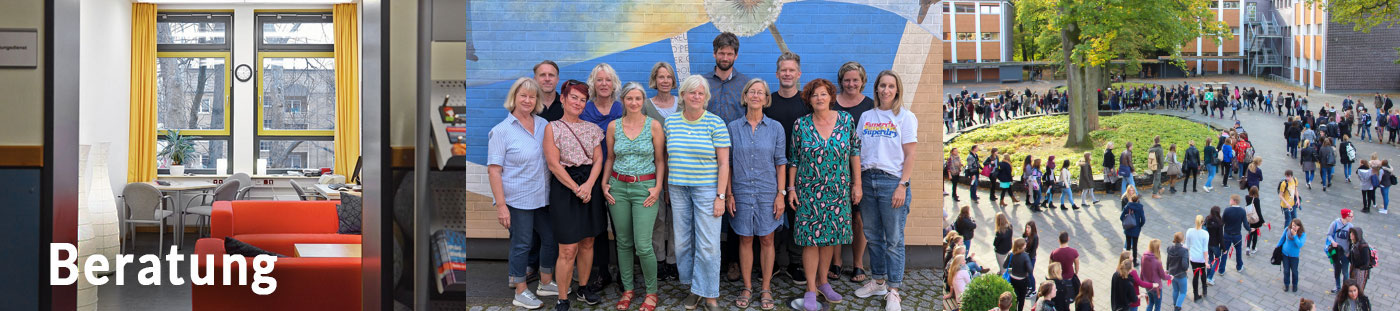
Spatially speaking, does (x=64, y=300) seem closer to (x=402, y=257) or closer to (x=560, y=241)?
(x=402, y=257)

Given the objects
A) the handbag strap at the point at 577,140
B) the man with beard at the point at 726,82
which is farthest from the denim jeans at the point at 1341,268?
the handbag strap at the point at 577,140

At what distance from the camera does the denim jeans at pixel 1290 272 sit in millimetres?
4480

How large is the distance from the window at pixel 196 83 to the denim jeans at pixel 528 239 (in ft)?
20.3

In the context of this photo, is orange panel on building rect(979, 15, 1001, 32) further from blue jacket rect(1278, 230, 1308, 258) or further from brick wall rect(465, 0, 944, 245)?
blue jacket rect(1278, 230, 1308, 258)

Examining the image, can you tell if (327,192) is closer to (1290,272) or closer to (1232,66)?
(1232,66)

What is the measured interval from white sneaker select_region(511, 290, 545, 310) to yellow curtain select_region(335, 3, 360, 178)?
5.37 metres

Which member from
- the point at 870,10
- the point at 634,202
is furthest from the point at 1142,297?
the point at 634,202

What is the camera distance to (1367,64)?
4.61 metres

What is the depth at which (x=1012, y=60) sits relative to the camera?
4.28 meters

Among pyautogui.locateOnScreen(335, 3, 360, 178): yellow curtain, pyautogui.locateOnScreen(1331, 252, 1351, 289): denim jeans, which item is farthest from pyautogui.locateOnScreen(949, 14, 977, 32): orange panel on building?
pyautogui.locateOnScreen(335, 3, 360, 178): yellow curtain

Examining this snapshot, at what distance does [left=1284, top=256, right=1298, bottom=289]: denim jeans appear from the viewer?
448 centimetres

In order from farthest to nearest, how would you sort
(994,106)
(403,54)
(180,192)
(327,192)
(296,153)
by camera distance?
(296,153), (180,192), (327,192), (994,106), (403,54)

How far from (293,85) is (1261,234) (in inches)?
325

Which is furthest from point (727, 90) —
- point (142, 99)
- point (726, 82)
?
point (142, 99)
